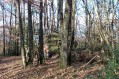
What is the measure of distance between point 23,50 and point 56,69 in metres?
3.51

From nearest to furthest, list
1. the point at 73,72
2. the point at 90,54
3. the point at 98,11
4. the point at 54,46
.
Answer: the point at 98,11 < the point at 73,72 < the point at 90,54 < the point at 54,46

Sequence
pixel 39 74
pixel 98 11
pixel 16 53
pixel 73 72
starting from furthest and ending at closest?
pixel 16 53
pixel 39 74
pixel 73 72
pixel 98 11

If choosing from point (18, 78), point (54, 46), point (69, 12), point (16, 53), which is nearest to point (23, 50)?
point (18, 78)

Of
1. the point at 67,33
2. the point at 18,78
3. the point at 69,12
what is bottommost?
the point at 18,78

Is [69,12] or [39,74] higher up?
[69,12]

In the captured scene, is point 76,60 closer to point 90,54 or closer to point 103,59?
point 90,54

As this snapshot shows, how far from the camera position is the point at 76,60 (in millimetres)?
16047

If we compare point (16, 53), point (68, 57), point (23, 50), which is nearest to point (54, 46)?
point (23, 50)

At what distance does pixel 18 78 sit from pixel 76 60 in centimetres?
412

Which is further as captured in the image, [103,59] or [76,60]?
[76,60]

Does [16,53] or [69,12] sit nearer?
[69,12]

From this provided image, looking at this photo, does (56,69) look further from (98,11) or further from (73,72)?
(98,11)

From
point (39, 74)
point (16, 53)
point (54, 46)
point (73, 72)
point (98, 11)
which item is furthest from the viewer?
point (16, 53)

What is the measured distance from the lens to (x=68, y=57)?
13.5 meters
